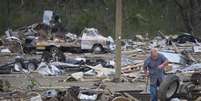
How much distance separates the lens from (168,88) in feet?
68.2

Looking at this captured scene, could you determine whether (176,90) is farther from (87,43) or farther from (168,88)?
(87,43)

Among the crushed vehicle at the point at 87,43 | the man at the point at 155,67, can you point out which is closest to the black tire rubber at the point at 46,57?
the crushed vehicle at the point at 87,43

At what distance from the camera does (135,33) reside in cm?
5322

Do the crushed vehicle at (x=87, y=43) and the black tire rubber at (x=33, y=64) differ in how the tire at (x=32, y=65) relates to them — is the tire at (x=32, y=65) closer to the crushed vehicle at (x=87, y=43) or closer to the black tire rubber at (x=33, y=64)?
the black tire rubber at (x=33, y=64)

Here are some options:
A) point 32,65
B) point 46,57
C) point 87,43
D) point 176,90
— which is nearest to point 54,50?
point 46,57

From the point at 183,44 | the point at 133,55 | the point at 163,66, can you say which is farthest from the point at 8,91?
the point at 183,44

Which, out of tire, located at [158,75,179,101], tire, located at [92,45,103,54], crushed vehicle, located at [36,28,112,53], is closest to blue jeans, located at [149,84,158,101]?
tire, located at [158,75,179,101]

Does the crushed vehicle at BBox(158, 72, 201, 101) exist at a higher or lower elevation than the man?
lower

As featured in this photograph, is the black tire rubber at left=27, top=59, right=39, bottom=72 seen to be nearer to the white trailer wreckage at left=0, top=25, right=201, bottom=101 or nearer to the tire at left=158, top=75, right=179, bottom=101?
the white trailer wreckage at left=0, top=25, right=201, bottom=101

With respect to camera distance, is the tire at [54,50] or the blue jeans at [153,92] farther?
the tire at [54,50]

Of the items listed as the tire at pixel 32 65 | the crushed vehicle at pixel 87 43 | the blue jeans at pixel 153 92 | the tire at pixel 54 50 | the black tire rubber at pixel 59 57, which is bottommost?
the blue jeans at pixel 153 92

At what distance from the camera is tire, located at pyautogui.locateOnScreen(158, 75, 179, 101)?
67.5ft

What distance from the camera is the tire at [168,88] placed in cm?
2058

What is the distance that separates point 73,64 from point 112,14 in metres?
22.4
